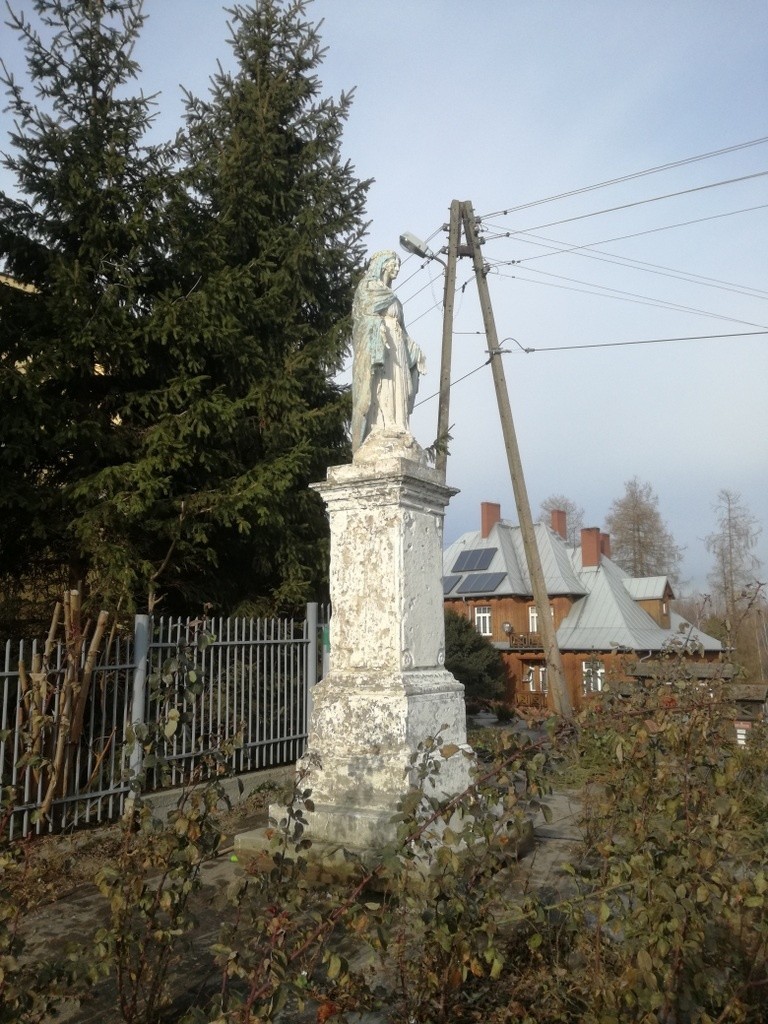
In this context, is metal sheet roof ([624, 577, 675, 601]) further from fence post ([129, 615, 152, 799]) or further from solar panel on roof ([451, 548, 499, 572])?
fence post ([129, 615, 152, 799])

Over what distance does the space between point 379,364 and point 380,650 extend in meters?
2.01

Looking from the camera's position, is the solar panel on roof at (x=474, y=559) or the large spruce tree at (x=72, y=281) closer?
the large spruce tree at (x=72, y=281)

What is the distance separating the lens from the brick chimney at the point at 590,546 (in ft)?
102

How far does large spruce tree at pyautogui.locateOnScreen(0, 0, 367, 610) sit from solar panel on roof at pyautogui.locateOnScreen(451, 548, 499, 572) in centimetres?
2239

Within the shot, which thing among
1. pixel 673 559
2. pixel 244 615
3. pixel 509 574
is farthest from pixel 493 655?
pixel 673 559

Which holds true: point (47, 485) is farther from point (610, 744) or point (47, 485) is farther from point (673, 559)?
point (673, 559)

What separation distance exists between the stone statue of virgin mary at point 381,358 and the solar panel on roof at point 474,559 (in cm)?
2589

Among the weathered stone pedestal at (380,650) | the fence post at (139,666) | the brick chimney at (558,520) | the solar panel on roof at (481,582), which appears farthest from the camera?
the brick chimney at (558,520)

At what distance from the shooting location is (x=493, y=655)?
22.6 meters

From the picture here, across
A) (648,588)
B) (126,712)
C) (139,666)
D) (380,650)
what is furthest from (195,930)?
(648,588)

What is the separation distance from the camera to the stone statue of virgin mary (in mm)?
5711

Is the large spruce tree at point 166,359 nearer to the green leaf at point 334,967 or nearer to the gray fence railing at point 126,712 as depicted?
the gray fence railing at point 126,712

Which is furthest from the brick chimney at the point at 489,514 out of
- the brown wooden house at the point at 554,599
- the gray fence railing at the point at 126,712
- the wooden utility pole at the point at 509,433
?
the gray fence railing at the point at 126,712

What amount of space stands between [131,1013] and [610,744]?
1917 mm
